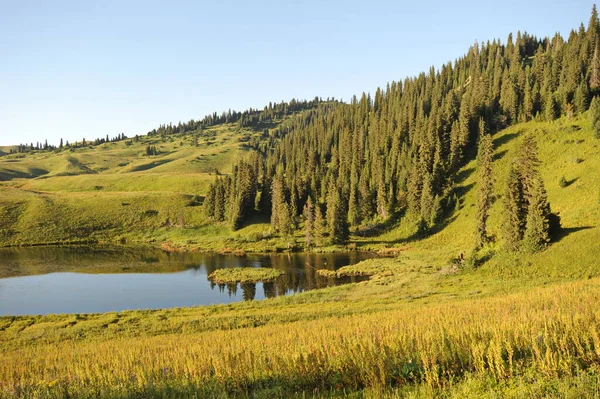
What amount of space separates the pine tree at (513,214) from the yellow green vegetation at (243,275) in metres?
35.1

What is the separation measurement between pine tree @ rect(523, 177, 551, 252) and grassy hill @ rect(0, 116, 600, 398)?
1.44 meters

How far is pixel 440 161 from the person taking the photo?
98625mm

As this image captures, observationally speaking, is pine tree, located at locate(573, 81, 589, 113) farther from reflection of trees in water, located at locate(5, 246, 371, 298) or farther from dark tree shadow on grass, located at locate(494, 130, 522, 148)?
reflection of trees in water, located at locate(5, 246, 371, 298)

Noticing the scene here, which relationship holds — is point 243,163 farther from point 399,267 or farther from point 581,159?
point 581,159

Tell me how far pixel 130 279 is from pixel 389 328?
58.9 meters

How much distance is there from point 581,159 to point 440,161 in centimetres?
3139

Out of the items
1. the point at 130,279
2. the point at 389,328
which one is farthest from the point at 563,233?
the point at 130,279

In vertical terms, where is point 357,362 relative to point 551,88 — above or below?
below

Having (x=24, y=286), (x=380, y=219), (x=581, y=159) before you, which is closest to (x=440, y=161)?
(x=380, y=219)

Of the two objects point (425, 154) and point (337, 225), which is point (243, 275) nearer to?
point (337, 225)

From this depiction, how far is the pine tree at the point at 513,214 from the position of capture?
142ft

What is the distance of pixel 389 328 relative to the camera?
561 inches

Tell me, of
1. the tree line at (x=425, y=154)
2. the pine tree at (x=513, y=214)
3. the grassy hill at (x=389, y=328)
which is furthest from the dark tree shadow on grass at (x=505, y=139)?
the pine tree at (x=513, y=214)

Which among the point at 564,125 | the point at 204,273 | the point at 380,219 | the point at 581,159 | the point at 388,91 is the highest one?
the point at 388,91
